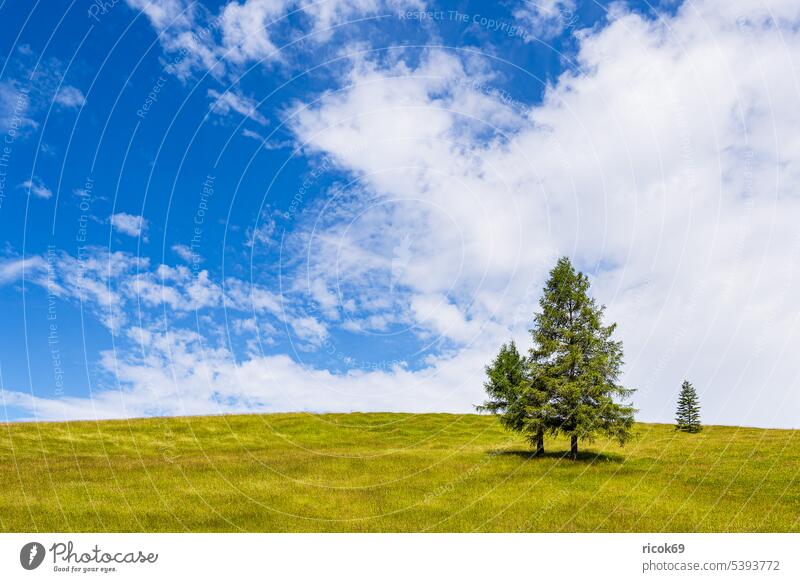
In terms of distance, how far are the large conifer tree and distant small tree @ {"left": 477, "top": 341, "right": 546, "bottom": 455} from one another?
583 millimetres

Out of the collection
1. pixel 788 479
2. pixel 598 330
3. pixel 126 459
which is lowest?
pixel 126 459

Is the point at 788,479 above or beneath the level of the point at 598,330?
beneath

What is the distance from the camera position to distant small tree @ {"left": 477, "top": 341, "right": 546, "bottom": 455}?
30047mm

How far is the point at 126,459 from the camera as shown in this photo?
31.4m

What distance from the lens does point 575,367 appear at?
29484 mm

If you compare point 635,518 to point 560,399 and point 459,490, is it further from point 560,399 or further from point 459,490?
point 560,399

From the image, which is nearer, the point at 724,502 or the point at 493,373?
the point at 724,502

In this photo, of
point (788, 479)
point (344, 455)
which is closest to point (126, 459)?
point (344, 455)
